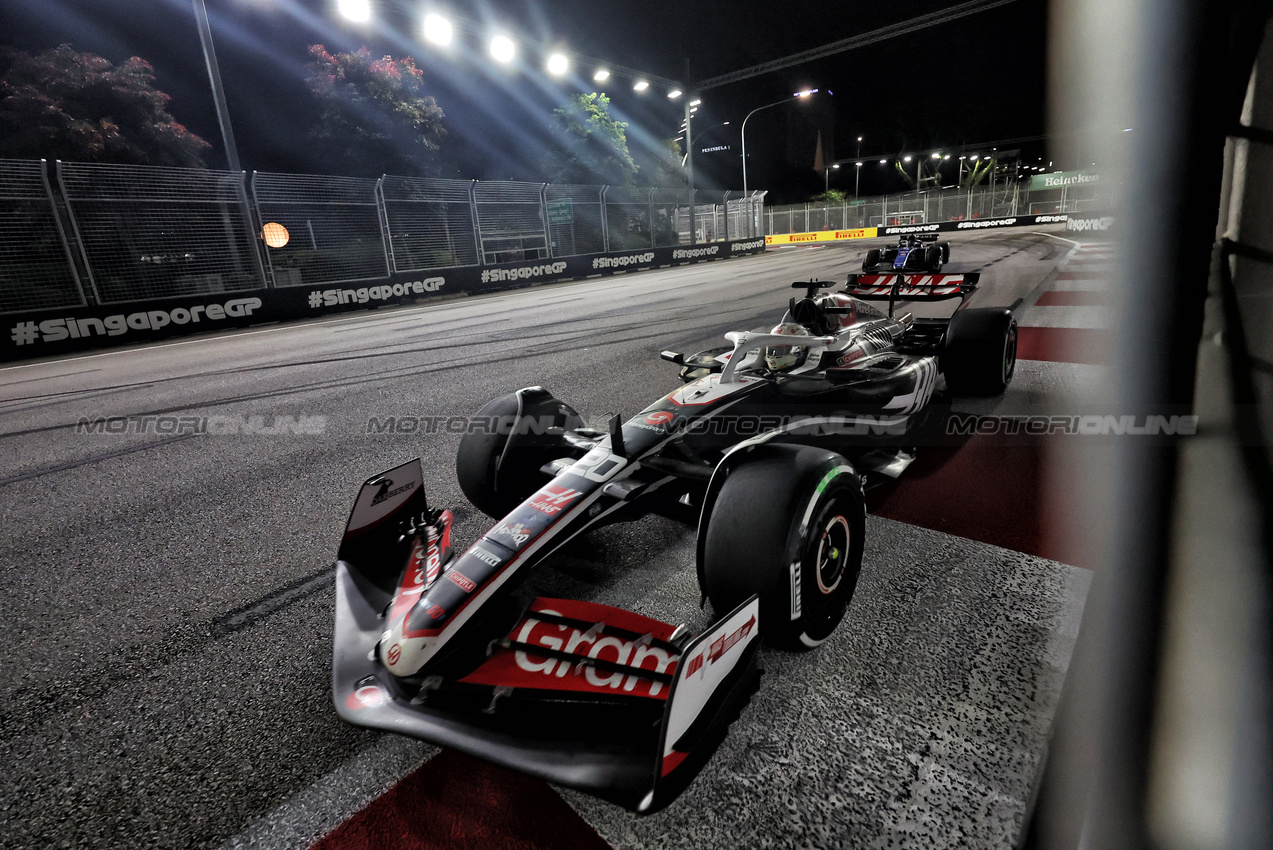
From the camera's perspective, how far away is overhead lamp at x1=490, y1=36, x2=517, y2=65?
22.9 meters

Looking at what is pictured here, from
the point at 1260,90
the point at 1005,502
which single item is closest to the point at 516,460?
the point at 1005,502

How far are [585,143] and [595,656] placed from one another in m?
30.5

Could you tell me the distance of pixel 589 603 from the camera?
5.46 ft

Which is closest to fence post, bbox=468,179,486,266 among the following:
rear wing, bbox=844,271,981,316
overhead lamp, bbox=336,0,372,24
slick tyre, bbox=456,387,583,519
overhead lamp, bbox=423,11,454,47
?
→ overhead lamp, bbox=336,0,372,24

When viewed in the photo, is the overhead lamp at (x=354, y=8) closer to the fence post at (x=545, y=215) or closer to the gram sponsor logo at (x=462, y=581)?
the fence post at (x=545, y=215)

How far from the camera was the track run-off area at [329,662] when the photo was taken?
1430mm

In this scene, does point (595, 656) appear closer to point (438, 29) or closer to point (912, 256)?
point (912, 256)

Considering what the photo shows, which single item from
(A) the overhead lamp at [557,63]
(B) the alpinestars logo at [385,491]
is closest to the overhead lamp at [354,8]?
(A) the overhead lamp at [557,63]

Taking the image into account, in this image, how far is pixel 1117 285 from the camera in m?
1.26

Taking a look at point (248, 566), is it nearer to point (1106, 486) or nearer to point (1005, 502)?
point (1005, 502)

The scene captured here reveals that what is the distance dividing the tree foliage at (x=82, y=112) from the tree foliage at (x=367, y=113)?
4911 mm

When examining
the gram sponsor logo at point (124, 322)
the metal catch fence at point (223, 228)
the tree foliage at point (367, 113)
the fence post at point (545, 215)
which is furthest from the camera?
the tree foliage at point (367, 113)

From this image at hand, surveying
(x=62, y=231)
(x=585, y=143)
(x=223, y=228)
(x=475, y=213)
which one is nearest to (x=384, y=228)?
(x=475, y=213)

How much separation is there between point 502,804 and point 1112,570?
232cm
